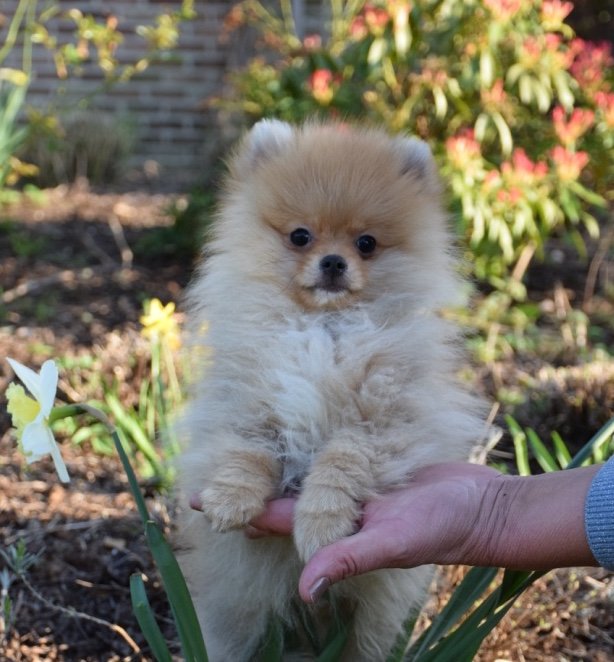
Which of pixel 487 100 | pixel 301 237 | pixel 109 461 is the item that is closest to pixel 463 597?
pixel 301 237

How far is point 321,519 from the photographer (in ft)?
4.98

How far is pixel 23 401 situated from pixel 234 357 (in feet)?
1.46

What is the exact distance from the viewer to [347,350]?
176cm

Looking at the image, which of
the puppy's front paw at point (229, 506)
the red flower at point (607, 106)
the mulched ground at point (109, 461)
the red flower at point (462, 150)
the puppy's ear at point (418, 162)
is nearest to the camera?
the puppy's front paw at point (229, 506)

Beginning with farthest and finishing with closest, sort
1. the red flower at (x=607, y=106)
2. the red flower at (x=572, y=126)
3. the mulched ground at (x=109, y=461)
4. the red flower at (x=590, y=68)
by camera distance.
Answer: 1. the red flower at (x=590, y=68)
2. the red flower at (x=607, y=106)
3. the red flower at (x=572, y=126)
4. the mulched ground at (x=109, y=461)

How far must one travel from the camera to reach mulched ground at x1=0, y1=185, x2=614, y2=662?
A: 7.72 feet

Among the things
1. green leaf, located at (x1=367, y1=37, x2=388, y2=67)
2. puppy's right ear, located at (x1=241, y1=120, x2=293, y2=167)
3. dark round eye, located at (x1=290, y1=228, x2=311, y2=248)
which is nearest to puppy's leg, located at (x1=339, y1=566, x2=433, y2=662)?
dark round eye, located at (x1=290, y1=228, x2=311, y2=248)

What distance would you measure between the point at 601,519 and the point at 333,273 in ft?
2.39

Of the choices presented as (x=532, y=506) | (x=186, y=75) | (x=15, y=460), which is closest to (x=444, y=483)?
(x=532, y=506)

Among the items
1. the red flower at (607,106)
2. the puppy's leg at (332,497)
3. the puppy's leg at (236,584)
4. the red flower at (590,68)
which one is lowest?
the puppy's leg at (236,584)

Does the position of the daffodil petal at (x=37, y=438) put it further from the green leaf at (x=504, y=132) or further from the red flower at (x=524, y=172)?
the green leaf at (x=504, y=132)

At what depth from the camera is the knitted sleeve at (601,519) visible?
1.52m

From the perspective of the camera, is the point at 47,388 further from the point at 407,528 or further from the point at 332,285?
the point at 407,528

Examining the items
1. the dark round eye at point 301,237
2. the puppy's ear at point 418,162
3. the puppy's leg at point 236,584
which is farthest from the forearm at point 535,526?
the puppy's ear at point 418,162
